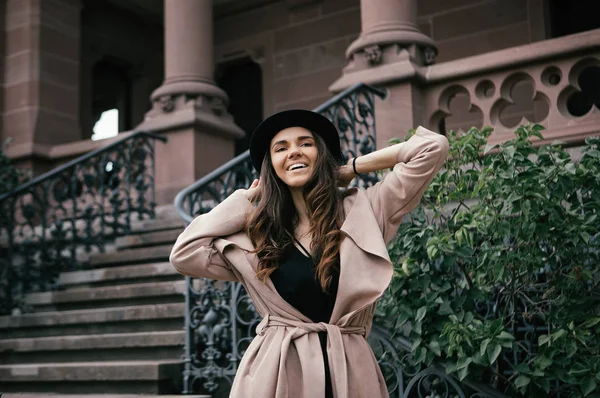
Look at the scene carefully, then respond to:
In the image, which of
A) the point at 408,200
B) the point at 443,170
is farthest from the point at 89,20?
the point at 408,200

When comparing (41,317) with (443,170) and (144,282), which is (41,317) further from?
(443,170)

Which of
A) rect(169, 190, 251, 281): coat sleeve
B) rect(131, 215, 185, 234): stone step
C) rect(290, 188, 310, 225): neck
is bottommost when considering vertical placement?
rect(169, 190, 251, 281): coat sleeve

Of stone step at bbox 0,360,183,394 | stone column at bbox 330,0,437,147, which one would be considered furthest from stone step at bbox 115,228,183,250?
stone column at bbox 330,0,437,147

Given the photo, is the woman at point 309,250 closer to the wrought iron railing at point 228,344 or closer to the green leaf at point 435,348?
the green leaf at point 435,348

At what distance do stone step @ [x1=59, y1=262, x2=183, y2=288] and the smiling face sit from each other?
191 inches

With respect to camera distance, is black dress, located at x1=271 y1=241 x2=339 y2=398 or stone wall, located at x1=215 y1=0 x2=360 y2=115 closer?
black dress, located at x1=271 y1=241 x2=339 y2=398

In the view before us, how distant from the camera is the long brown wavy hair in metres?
2.92

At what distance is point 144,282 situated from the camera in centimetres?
811

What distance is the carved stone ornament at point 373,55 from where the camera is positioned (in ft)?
27.1

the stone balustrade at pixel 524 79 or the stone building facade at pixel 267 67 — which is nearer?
the stone balustrade at pixel 524 79

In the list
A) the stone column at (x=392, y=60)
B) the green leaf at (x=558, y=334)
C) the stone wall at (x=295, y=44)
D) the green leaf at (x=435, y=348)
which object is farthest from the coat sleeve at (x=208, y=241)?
the stone wall at (x=295, y=44)

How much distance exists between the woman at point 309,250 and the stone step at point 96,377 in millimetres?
3384

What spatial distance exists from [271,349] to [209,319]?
11.3 feet

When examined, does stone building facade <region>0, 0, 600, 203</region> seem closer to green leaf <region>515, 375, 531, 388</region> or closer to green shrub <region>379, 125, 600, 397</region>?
green shrub <region>379, 125, 600, 397</region>
